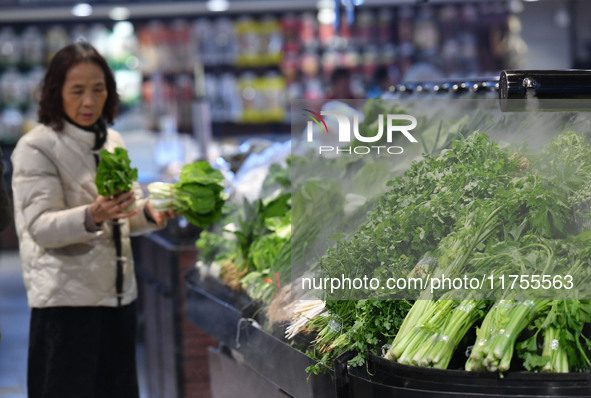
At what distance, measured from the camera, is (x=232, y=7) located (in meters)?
10.0

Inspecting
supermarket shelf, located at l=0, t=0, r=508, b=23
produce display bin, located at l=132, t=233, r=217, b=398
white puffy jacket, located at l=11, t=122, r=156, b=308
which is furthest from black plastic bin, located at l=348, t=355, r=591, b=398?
supermarket shelf, located at l=0, t=0, r=508, b=23

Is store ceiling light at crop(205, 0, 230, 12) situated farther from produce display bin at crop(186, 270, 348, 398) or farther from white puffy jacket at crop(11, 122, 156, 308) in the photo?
white puffy jacket at crop(11, 122, 156, 308)

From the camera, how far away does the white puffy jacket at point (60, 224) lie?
10.2ft

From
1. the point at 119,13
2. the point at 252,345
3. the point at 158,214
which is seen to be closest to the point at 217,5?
the point at 119,13

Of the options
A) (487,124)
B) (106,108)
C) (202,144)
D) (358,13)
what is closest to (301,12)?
(358,13)

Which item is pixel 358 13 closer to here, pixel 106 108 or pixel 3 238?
pixel 3 238

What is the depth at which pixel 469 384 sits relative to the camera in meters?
2.00

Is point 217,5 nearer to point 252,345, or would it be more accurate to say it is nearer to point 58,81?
point 58,81

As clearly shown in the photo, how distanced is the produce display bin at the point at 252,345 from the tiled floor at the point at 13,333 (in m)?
1.68

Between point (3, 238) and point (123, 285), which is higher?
point (123, 285)

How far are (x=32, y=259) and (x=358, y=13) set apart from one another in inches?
313

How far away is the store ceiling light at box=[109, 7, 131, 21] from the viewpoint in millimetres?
9650

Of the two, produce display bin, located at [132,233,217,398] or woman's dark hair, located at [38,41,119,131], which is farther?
produce display bin, located at [132,233,217,398]

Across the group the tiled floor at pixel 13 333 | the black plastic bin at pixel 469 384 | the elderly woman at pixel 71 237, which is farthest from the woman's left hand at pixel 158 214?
the tiled floor at pixel 13 333
